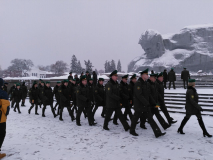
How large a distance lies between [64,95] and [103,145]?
403 cm

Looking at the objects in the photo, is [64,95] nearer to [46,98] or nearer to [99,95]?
[46,98]

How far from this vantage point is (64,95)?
7.80 metres

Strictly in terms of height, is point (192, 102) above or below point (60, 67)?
below

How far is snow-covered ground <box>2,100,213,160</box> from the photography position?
3764 millimetres

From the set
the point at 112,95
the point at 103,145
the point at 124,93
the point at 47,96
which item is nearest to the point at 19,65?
the point at 47,96

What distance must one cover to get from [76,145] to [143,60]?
69.2 metres

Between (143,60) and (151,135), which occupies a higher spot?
(143,60)

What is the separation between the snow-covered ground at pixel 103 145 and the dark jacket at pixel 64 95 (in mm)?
1721

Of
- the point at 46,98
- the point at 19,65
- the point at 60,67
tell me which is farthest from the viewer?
the point at 60,67

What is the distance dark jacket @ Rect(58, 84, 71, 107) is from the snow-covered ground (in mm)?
1721

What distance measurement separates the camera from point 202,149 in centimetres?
402

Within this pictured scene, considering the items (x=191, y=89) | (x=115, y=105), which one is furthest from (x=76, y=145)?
(x=191, y=89)

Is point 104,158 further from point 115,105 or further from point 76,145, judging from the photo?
point 115,105

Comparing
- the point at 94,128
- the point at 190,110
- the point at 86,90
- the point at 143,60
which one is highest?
the point at 143,60
